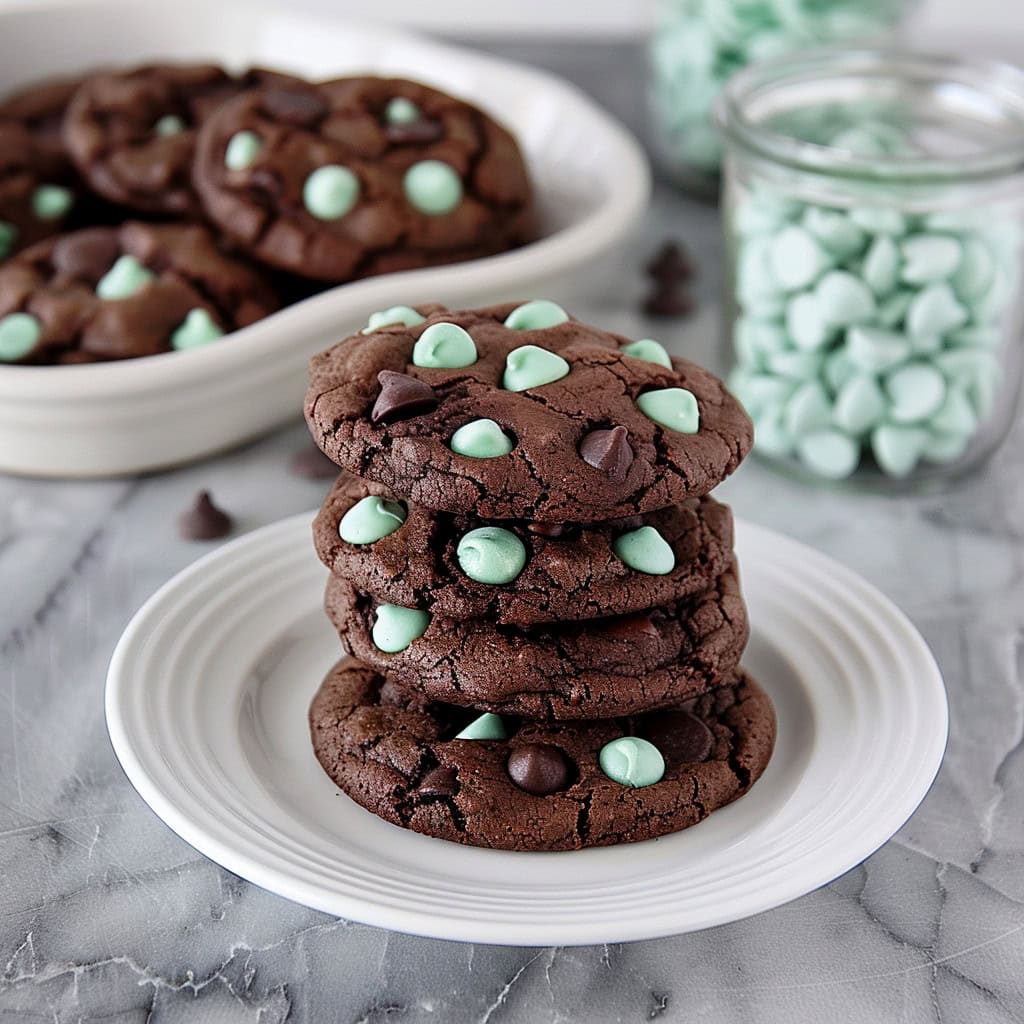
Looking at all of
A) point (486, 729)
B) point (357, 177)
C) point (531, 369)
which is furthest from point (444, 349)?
point (357, 177)

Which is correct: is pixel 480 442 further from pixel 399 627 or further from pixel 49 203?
pixel 49 203

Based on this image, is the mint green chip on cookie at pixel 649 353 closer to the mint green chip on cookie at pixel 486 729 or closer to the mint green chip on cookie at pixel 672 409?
the mint green chip on cookie at pixel 672 409

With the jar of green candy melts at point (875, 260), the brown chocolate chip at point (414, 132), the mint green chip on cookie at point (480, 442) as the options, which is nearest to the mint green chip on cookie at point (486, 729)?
the mint green chip on cookie at point (480, 442)

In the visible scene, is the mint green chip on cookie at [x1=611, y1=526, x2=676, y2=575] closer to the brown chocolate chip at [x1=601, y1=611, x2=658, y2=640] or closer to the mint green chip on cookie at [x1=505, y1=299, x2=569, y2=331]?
the brown chocolate chip at [x1=601, y1=611, x2=658, y2=640]

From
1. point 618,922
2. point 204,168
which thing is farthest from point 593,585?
point 204,168

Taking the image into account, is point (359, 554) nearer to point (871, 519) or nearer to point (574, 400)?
point (574, 400)

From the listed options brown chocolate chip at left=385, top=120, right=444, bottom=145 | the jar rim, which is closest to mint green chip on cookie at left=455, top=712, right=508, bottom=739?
the jar rim
